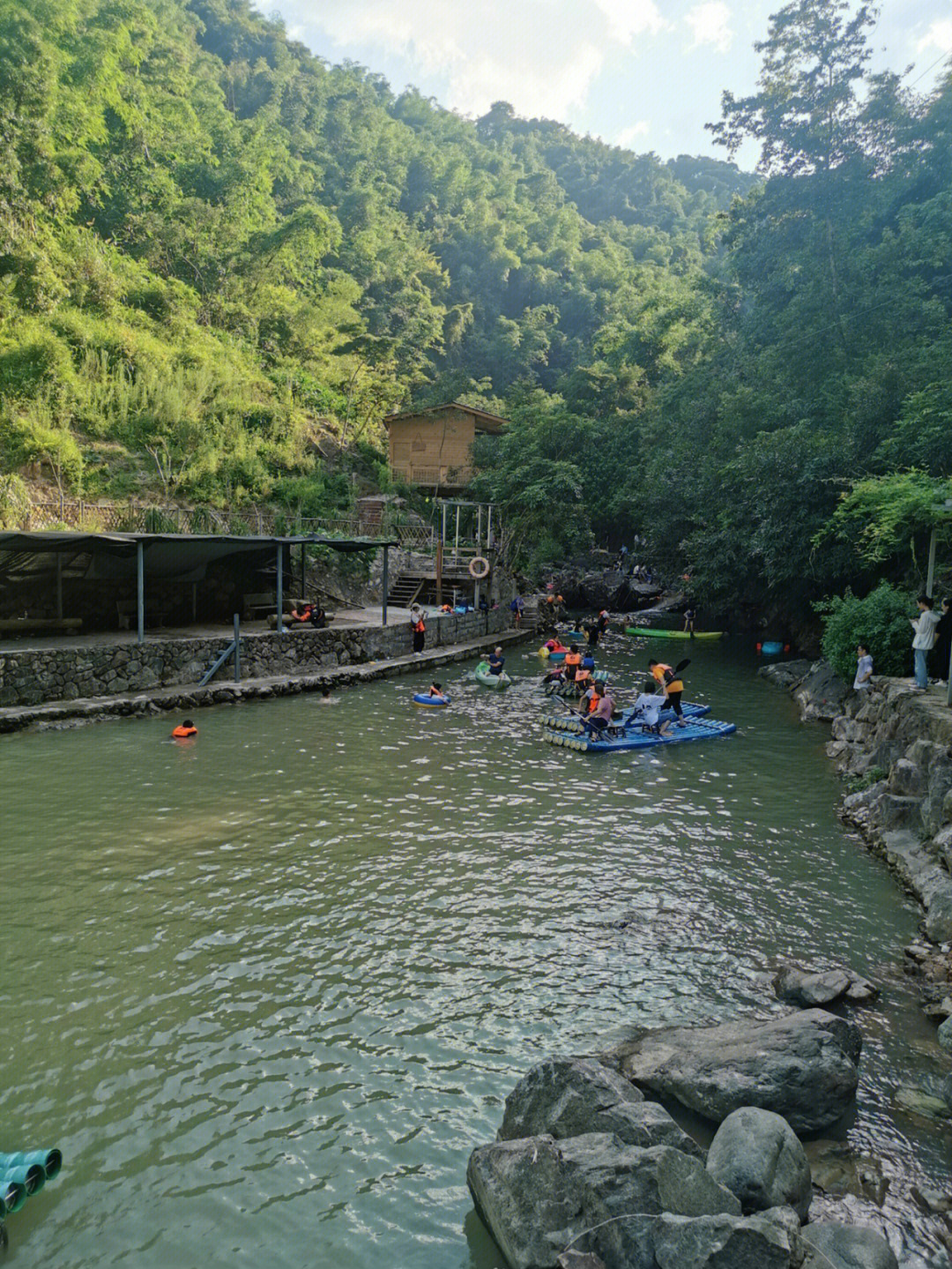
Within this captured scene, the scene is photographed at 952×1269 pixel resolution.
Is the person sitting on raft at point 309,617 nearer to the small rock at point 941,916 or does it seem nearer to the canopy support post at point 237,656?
the canopy support post at point 237,656

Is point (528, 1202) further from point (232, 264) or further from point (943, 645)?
point (232, 264)

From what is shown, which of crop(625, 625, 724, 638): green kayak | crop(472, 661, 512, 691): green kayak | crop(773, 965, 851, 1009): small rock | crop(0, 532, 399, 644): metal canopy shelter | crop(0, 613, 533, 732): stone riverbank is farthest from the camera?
crop(625, 625, 724, 638): green kayak

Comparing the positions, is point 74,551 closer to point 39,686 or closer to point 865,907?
point 39,686

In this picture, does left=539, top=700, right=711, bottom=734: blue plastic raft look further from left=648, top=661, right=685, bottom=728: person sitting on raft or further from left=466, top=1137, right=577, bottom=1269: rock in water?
left=466, top=1137, right=577, bottom=1269: rock in water

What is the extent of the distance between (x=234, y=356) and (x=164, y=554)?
719 inches

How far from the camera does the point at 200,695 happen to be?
1775 cm

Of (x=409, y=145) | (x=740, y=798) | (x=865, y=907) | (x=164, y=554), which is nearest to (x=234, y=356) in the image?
(x=164, y=554)

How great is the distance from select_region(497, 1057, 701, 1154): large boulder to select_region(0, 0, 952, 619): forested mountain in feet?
43.7

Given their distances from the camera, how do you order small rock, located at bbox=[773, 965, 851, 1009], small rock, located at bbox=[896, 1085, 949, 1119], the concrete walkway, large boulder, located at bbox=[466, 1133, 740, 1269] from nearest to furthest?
large boulder, located at bbox=[466, 1133, 740, 1269] < small rock, located at bbox=[896, 1085, 949, 1119] < small rock, located at bbox=[773, 965, 851, 1009] < the concrete walkway

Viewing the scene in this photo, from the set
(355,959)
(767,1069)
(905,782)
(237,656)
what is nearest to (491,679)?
(237,656)

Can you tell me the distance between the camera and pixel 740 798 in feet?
42.9

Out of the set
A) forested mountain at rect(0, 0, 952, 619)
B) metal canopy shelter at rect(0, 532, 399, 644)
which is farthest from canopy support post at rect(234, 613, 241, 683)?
forested mountain at rect(0, 0, 952, 619)

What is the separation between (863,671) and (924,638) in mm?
3340

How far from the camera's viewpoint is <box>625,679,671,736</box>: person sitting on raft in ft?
54.2
